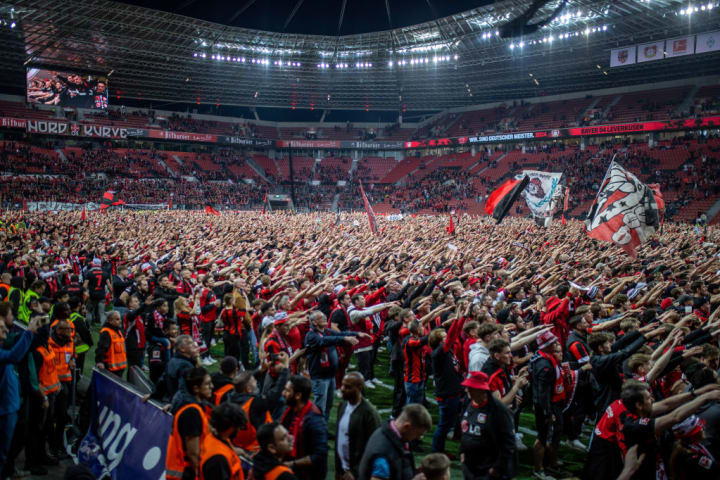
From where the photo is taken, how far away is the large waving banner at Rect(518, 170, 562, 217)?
19.2 metres

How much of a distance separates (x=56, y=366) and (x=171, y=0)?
36251 millimetres

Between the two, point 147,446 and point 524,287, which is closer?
point 147,446

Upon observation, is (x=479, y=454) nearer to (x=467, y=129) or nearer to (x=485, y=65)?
(x=485, y=65)

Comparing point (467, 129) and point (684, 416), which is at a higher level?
point (467, 129)

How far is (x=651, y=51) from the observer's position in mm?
37781

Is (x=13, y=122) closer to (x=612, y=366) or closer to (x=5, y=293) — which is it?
(x=5, y=293)

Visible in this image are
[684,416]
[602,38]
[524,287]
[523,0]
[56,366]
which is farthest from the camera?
[602,38]

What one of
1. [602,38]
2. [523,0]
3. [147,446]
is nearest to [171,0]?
[523,0]

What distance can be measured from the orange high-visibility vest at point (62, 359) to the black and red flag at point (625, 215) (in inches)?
416

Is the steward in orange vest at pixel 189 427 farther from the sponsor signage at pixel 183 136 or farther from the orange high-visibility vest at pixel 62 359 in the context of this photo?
the sponsor signage at pixel 183 136

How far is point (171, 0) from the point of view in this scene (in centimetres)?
3581

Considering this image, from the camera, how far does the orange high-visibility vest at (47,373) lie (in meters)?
5.63

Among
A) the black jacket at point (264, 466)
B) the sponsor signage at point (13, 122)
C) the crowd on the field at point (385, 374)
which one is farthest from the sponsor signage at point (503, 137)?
the black jacket at point (264, 466)

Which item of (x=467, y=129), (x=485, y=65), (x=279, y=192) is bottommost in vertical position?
(x=279, y=192)
